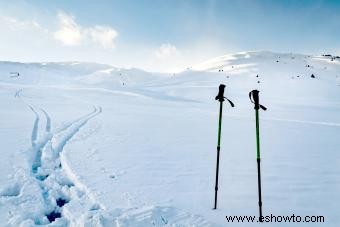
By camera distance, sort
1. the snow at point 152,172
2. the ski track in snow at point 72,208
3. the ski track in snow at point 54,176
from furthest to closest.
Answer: the ski track in snow at point 54,176 → the snow at point 152,172 → the ski track in snow at point 72,208

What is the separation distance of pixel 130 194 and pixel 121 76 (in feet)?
189

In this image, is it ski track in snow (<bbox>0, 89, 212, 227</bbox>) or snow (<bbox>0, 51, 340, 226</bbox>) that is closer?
ski track in snow (<bbox>0, 89, 212, 227</bbox>)

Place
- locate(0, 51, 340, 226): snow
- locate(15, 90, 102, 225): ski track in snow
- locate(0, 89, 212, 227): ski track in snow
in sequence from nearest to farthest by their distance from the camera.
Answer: locate(0, 89, 212, 227): ski track in snow
locate(0, 51, 340, 226): snow
locate(15, 90, 102, 225): ski track in snow

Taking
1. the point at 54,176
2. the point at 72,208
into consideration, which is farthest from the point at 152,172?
the point at 72,208

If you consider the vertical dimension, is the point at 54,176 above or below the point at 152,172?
below

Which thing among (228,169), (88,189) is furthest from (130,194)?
(228,169)

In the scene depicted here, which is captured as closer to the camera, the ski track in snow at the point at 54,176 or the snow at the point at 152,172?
the snow at the point at 152,172

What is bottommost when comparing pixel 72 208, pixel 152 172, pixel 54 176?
pixel 72 208

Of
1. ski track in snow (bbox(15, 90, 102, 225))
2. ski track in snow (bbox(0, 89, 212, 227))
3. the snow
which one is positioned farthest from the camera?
ski track in snow (bbox(15, 90, 102, 225))

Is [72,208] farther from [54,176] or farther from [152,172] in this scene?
[152,172]

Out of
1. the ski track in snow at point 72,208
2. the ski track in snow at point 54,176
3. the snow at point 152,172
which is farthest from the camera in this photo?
the ski track in snow at point 54,176

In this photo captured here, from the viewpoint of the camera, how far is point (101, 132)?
438 inches

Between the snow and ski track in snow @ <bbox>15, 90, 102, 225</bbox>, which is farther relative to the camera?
ski track in snow @ <bbox>15, 90, 102, 225</bbox>

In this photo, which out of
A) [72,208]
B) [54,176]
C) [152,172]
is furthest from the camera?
[152,172]
